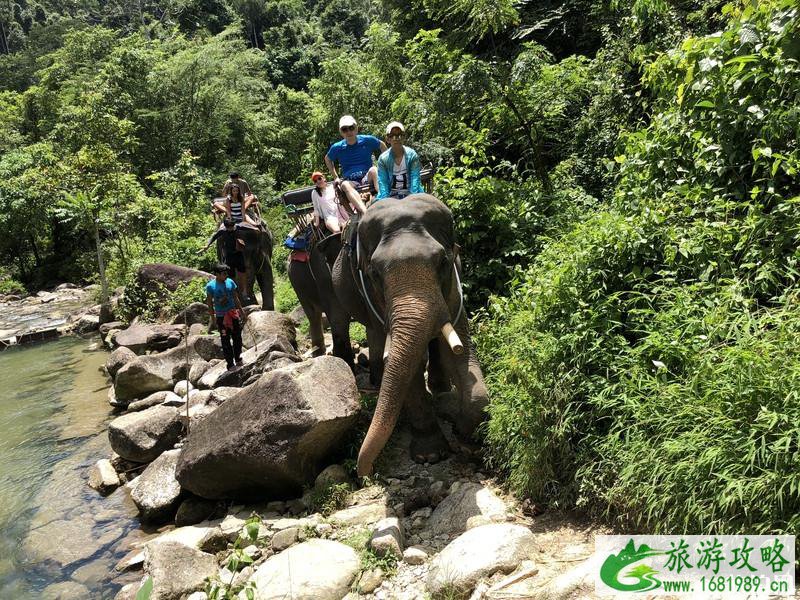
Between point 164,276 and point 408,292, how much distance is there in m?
11.8

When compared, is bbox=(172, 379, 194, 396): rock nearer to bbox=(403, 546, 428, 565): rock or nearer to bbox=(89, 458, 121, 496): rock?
bbox=(89, 458, 121, 496): rock

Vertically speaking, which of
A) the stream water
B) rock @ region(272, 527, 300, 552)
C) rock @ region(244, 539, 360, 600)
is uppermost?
rock @ region(244, 539, 360, 600)

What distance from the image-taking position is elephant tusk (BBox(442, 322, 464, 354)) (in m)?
4.94

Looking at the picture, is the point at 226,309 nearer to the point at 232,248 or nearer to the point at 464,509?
the point at 232,248

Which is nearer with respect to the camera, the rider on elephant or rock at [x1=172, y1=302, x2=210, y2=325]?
the rider on elephant

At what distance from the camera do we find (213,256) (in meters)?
18.6

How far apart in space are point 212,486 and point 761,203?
17.3ft

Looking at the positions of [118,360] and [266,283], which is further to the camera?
[266,283]

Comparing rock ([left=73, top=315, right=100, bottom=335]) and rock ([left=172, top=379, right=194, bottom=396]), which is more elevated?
rock ([left=172, top=379, right=194, bottom=396])

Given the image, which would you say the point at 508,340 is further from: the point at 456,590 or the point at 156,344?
the point at 156,344

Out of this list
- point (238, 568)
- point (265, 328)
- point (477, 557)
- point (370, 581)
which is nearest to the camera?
point (238, 568)

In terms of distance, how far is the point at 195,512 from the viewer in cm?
614

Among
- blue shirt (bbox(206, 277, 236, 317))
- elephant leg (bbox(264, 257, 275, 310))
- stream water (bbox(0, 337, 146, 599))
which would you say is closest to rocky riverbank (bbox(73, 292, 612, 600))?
stream water (bbox(0, 337, 146, 599))

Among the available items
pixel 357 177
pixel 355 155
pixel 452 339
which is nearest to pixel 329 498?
pixel 452 339
